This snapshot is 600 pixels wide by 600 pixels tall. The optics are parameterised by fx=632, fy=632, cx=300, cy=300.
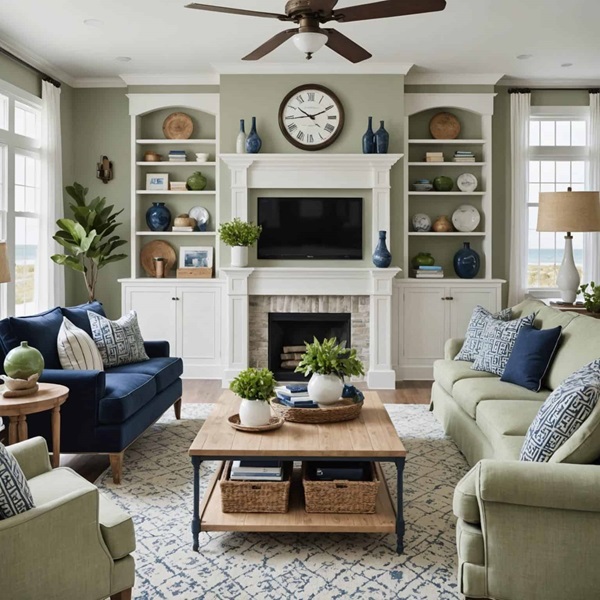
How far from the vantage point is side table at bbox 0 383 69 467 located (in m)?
3.09

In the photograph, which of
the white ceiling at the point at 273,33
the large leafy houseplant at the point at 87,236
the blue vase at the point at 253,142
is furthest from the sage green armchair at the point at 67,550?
the blue vase at the point at 253,142

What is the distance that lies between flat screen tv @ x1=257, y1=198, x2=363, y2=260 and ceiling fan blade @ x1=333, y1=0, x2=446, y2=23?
3.18m

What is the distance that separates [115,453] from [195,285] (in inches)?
119

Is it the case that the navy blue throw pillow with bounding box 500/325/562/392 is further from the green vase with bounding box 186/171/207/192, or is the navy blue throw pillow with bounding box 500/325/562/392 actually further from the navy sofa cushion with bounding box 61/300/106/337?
the green vase with bounding box 186/171/207/192

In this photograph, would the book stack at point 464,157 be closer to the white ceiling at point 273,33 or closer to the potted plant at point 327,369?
the white ceiling at point 273,33

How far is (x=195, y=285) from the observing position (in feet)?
21.1

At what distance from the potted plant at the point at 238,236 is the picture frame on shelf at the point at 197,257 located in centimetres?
55

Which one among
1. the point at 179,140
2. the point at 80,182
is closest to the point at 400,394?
the point at 179,140

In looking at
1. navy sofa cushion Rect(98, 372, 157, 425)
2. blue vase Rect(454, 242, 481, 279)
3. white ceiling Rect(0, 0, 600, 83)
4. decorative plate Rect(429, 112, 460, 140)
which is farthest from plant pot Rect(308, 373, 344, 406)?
decorative plate Rect(429, 112, 460, 140)

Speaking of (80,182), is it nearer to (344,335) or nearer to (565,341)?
(344,335)

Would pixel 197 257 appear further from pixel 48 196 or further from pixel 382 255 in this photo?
pixel 382 255

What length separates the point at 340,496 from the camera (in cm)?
287

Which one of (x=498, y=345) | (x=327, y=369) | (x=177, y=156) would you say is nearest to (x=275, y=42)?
(x=327, y=369)

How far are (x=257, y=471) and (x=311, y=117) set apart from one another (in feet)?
13.9
